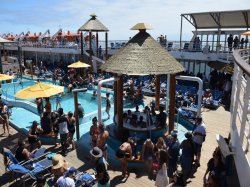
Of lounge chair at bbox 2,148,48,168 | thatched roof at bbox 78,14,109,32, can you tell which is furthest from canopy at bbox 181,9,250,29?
lounge chair at bbox 2,148,48,168

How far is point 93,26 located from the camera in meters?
22.8

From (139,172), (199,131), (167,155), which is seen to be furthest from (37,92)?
(199,131)

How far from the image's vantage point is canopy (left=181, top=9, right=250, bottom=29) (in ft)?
70.4

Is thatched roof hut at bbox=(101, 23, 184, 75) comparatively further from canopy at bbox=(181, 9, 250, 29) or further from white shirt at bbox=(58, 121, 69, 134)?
canopy at bbox=(181, 9, 250, 29)

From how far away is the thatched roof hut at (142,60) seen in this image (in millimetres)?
9484

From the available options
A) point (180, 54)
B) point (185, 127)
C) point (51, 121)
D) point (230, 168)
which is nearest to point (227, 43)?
point (180, 54)

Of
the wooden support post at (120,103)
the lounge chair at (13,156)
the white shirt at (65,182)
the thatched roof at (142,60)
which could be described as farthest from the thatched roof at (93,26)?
the white shirt at (65,182)

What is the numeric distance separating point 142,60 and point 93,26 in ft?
47.0

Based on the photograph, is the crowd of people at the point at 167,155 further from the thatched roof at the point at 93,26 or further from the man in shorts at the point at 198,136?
the thatched roof at the point at 93,26

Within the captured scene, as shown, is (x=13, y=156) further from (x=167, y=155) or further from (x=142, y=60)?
(x=142, y=60)

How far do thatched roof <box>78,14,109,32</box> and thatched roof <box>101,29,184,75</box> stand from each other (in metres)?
12.8

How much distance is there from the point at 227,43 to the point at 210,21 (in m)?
4.92

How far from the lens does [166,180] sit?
21.9 feet

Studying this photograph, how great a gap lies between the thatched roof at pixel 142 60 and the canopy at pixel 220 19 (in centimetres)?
1265
